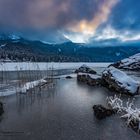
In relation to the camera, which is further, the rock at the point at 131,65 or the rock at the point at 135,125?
the rock at the point at 131,65

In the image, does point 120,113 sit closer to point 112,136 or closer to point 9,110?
point 112,136

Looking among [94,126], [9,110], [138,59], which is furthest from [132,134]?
[138,59]

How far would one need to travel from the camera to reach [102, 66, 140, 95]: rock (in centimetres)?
2050

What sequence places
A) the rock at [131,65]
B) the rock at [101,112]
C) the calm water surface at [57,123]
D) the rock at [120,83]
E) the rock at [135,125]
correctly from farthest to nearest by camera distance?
1. the rock at [131,65]
2. the rock at [120,83]
3. the rock at [101,112]
4. the rock at [135,125]
5. the calm water surface at [57,123]

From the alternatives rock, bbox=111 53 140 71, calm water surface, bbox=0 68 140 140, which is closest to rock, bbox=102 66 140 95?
calm water surface, bbox=0 68 140 140

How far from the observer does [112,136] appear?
31.9 ft

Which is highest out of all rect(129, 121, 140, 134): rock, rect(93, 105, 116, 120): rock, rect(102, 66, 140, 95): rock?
rect(102, 66, 140, 95): rock

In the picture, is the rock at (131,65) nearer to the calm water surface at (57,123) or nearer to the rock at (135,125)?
the calm water surface at (57,123)

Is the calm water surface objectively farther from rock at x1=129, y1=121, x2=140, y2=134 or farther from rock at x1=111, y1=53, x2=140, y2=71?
rock at x1=111, y1=53, x2=140, y2=71

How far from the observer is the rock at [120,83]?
2050cm

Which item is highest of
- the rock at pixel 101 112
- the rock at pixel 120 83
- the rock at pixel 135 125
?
the rock at pixel 120 83

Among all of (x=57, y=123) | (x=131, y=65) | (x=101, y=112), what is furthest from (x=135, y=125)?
(x=131, y=65)

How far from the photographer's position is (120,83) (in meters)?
21.9

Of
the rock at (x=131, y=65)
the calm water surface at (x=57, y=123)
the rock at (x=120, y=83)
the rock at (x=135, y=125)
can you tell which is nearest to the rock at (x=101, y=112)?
the calm water surface at (x=57, y=123)
